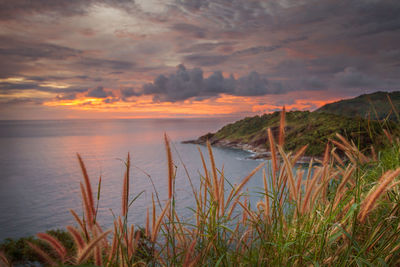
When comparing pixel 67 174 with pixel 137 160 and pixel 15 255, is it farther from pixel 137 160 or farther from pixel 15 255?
pixel 15 255

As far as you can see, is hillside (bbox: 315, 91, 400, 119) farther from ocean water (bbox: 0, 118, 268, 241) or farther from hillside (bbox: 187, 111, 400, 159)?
hillside (bbox: 187, 111, 400, 159)

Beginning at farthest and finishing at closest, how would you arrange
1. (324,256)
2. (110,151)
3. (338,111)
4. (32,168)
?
(110,151) < (32,168) < (338,111) < (324,256)

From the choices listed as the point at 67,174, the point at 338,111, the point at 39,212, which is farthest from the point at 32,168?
the point at 338,111

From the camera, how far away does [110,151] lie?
61.6 meters

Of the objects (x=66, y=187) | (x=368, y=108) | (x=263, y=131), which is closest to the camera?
(x=368, y=108)

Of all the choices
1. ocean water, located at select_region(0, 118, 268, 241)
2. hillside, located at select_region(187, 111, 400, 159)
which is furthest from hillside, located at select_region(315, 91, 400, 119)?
hillside, located at select_region(187, 111, 400, 159)

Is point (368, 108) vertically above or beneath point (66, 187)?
above

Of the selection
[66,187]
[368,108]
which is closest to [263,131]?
[66,187]

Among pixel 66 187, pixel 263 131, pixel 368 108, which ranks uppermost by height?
pixel 368 108

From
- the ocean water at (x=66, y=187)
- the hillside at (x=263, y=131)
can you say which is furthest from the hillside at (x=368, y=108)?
the hillside at (x=263, y=131)

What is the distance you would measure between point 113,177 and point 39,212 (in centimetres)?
1346

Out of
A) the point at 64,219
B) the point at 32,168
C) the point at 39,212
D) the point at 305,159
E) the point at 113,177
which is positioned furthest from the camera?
the point at 32,168

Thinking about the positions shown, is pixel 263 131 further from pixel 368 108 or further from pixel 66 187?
pixel 368 108

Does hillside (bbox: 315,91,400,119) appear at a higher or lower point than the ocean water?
higher
